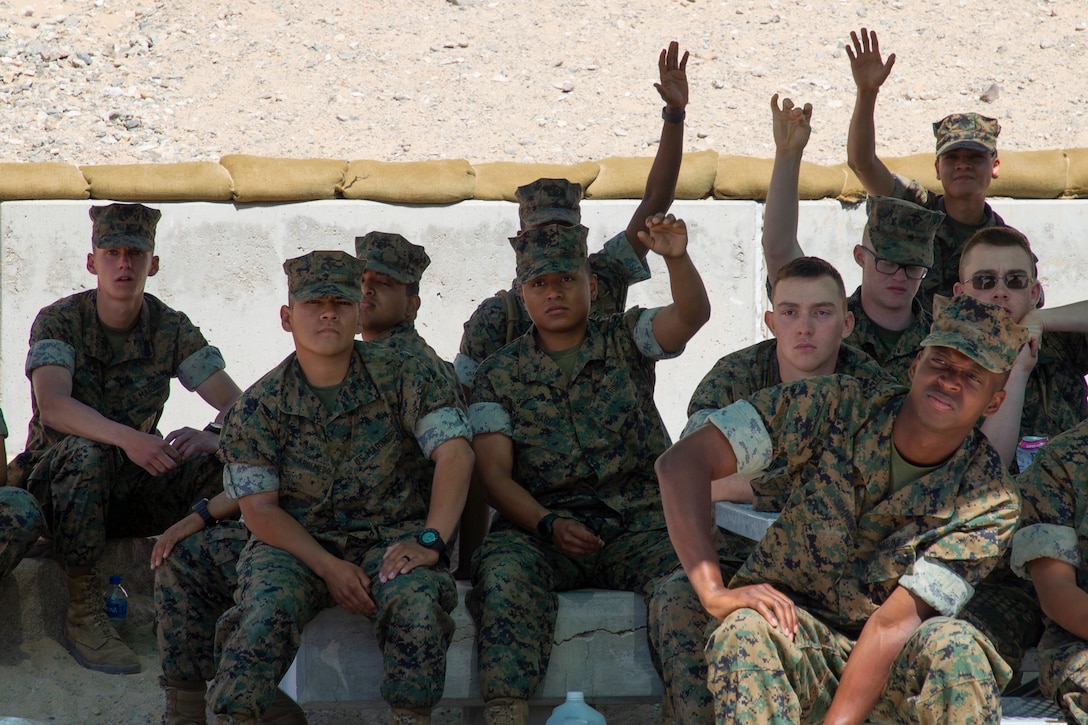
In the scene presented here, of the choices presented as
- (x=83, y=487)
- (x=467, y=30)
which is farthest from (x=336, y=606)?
(x=467, y=30)

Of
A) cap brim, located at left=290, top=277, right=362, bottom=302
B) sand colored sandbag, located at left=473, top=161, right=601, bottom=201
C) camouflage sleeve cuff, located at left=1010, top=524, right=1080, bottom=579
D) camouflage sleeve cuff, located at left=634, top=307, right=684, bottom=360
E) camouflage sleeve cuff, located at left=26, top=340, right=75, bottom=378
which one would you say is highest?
sand colored sandbag, located at left=473, top=161, right=601, bottom=201

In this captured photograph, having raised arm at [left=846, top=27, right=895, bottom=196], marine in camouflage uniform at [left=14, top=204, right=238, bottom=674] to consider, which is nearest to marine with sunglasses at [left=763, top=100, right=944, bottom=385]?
raised arm at [left=846, top=27, right=895, bottom=196]

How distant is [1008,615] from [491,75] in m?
9.32

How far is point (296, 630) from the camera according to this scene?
12.0 feet

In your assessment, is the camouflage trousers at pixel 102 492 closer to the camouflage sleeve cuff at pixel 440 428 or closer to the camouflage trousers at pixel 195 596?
the camouflage trousers at pixel 195 596

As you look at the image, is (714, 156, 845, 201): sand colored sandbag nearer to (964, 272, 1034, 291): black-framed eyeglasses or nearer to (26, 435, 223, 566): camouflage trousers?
(964, 272, 1034, 291): black-framed eyeglasses

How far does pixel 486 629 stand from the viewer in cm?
377

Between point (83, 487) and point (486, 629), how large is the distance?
5.84ft

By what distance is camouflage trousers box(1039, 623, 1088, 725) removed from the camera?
3166 millimetres

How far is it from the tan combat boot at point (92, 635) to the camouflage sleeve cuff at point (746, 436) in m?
2.63

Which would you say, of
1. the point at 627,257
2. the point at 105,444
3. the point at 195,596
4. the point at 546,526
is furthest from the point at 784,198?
the point at 105,444

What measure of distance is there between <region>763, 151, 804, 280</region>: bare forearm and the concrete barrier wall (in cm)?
231

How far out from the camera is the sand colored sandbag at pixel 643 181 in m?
7.18

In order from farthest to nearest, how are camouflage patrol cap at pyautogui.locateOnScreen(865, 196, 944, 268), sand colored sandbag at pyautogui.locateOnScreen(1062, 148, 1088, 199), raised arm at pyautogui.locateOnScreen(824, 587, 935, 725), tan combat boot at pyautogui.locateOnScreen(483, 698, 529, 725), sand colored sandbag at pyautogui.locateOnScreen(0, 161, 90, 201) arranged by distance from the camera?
sand colored sandbag at pyautogui.locateOnScreen(1062, 148, 1088, 199)
sand colored sandbag at pyautogui.locateOnScreen(0, 161, 90, 201)
camouflage patrol cap at pyautogui.locateOnScreen(865, 196, 944, 268)
tan combat boot at pyautogui.locateOnScreen(483, 698, 529, 725)
raised arm at pyautogui.locateOnScreen(824, 587, 935, 725)
